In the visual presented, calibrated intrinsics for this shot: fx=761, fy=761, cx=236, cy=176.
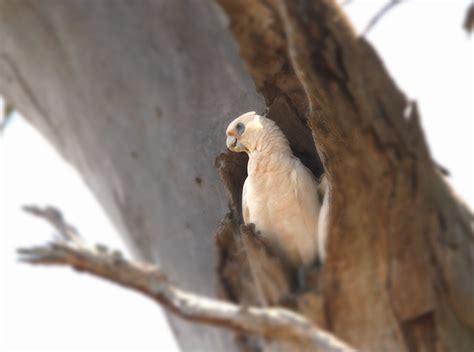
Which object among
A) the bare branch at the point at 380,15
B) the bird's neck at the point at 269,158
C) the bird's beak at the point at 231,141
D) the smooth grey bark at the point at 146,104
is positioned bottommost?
the bare branch at the point at 380,15

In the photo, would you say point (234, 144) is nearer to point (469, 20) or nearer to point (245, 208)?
point (245, 208)

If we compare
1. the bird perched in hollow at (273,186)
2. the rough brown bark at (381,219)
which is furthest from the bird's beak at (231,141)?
the rough brown bark at (381,219)

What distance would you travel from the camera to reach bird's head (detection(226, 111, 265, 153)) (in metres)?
2.29

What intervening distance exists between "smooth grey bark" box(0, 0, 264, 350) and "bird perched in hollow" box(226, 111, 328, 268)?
0.23 feet

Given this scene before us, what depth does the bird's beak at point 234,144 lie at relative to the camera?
91.3 inches

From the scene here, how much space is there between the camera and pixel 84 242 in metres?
1.28

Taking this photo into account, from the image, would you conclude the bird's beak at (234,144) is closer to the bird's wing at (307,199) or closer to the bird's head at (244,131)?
the bird's head at (244,131)

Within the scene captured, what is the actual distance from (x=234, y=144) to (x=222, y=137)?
5 centimetres

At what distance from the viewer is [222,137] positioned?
236 cm

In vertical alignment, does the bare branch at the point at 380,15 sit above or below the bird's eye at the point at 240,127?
below

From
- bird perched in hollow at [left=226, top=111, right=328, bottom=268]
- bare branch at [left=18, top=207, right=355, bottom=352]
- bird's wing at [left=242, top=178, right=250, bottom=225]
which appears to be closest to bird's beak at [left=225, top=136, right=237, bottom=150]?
bird perched in hollow at [left=226, top=111, right=328, bottom=268]

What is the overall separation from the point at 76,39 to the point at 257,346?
1.65 m

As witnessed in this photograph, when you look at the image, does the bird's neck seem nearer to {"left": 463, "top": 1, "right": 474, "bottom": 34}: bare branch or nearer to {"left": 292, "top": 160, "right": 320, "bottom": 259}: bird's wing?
{"left": 292, "top": 160, "right": 320, "bottom": 259}: bird's wing

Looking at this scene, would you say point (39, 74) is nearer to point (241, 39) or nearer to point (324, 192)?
point (324, 192)
